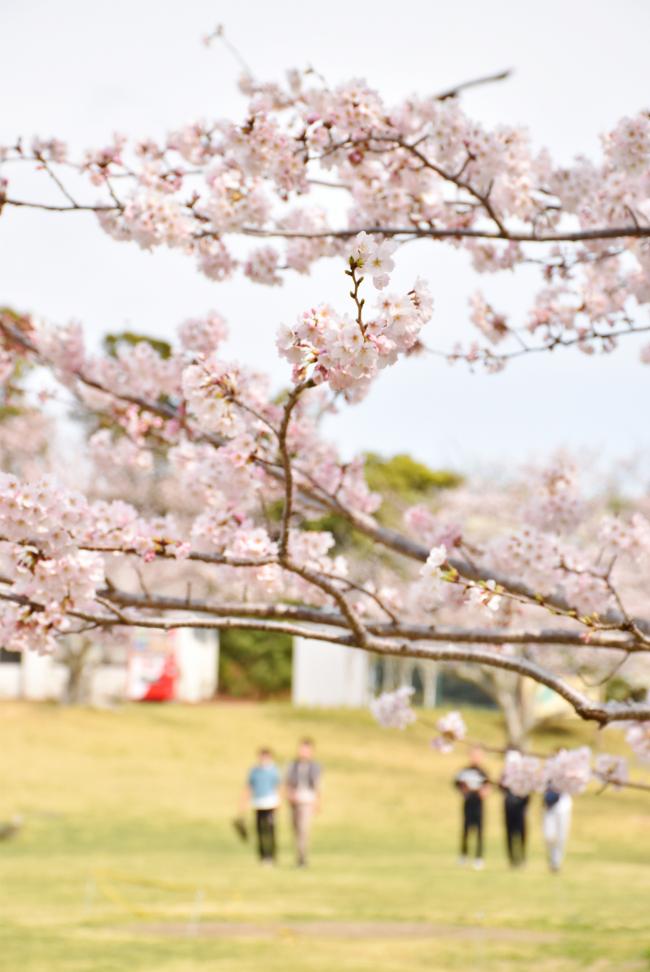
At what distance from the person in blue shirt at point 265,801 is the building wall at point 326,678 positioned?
2510 cm

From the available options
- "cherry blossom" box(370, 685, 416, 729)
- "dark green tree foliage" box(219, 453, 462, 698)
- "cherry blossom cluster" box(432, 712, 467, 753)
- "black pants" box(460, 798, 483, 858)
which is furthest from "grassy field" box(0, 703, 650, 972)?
"dark green tree foliage" box(219, 453, 462, 698)

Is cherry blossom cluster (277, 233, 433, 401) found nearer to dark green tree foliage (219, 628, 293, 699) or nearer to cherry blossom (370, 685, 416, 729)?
cherry blossom (370, 685, 416, 729)

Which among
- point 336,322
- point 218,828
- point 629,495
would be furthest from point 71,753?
point 336,322

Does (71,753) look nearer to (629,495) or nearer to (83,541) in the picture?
(629,495)

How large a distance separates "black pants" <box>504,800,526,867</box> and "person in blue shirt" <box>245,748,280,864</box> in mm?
3484

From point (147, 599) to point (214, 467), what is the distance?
1.25 meters

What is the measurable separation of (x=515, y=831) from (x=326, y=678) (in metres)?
25.1

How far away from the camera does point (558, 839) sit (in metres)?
19.0

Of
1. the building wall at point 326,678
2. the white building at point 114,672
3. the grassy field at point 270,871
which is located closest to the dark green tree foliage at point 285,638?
the building wall at point 326,678

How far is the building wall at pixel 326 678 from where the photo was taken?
44.6 m

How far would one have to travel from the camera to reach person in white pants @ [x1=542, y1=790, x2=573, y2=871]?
19.0 meters

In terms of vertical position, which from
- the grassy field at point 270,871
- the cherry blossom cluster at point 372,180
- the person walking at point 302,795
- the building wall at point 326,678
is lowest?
the grassy field at point 270,871

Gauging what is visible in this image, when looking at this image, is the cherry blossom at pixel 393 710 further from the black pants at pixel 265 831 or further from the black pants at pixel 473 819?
the black pants at pixel 473 819

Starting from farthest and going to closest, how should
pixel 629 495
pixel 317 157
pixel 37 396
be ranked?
1. pixel 629 495
2. pixel 37 396
3. pixel 317 157
